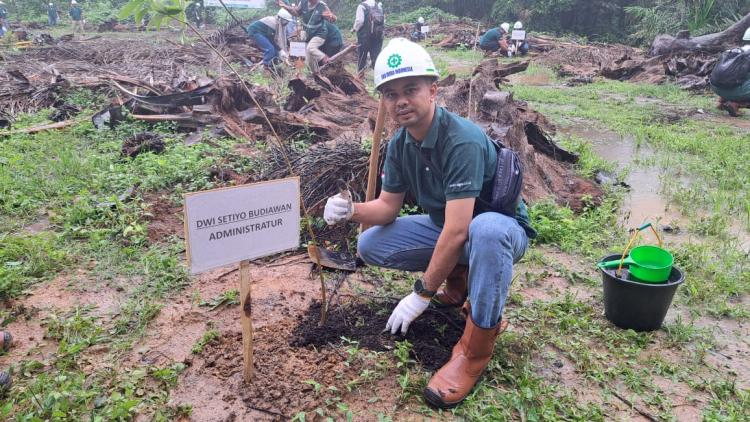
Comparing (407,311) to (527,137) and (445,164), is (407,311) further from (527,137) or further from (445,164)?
(527,137)

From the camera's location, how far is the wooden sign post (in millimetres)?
1773

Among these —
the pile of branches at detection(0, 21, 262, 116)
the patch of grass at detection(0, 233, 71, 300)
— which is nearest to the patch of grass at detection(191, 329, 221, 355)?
the patch of grass at detection(0, 233, 71, 300)

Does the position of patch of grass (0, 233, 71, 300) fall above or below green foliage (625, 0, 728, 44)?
below

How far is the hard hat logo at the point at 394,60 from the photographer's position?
2.12m

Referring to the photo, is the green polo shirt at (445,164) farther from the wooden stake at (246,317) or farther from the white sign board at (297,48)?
the white sign board at (297,48)

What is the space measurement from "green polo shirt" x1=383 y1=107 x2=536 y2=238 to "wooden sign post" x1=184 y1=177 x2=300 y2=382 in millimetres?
670

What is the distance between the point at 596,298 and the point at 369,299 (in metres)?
1.40

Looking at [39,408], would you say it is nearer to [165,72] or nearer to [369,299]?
[369,299]

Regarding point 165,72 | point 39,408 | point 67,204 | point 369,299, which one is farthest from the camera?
point 165,72

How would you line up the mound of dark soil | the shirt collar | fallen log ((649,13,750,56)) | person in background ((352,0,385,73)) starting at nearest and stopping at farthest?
1. the shirt collar
2. the mound of dark soil
3. person in background ((352,0,385,73))
4. fallen log ((649,13,750,56))

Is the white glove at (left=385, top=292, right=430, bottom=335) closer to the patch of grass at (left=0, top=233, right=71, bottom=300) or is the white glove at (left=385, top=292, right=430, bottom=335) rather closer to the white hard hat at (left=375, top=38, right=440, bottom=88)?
the white hard hat at (left=375, top=38, right=440, bottom=88)

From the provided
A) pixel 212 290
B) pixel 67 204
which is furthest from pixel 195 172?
pixel 212 290

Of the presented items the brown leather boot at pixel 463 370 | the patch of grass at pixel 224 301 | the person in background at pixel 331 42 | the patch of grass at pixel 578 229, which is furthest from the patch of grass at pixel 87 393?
the person in background at pixel 331 42

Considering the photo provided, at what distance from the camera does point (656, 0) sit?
70.0ft
